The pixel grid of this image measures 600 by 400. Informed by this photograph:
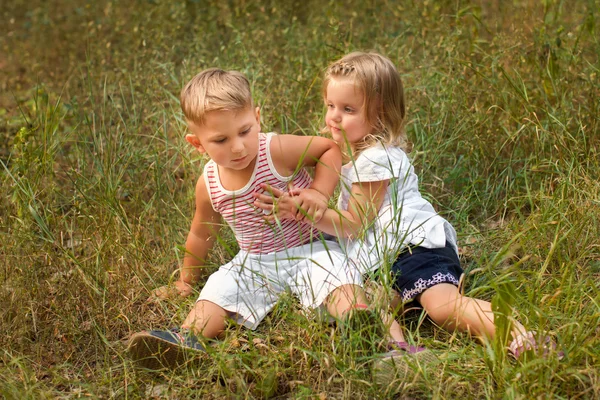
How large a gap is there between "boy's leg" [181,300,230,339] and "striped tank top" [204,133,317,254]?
26cm

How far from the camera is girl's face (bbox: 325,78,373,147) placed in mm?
2678

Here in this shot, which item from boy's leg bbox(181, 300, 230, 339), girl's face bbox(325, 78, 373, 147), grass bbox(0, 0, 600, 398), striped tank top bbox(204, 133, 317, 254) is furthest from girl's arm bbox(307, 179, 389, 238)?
boy's leg bbox(181, 300, 230, 339)

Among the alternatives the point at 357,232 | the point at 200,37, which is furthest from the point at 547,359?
the point at 200,37

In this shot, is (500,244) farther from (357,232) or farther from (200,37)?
(200,37)

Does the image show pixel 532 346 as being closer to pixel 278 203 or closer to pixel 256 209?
pixel 278 203

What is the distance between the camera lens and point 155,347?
237 cm

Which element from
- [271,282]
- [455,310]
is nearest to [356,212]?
[271,282]

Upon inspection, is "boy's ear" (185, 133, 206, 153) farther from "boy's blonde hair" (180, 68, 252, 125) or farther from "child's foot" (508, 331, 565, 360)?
"child's foot" (508, 331, 565, 360)

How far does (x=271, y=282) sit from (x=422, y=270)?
0.57m

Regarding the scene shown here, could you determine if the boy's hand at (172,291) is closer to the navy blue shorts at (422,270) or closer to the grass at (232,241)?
the grass at (232,241)

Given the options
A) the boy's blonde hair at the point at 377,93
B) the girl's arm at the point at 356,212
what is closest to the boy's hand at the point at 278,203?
the girl's arm at the point at 356,212

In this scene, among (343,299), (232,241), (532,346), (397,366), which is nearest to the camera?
(532,346)

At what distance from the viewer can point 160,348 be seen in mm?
2361

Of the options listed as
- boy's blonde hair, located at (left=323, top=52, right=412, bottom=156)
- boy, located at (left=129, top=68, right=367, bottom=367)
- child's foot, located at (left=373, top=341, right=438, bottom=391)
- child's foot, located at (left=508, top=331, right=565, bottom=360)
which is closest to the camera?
child's foot, located at (left=508, top=331, right=565, bottom=360)
